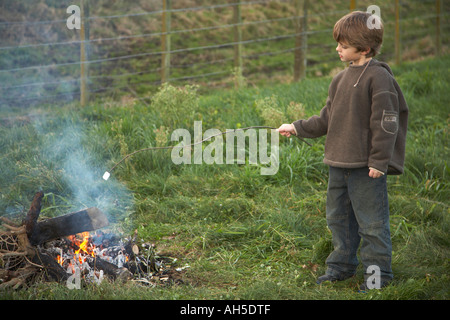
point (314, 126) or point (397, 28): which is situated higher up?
point (397, 28)

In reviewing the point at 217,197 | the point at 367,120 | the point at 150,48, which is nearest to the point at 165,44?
the point at 217,197

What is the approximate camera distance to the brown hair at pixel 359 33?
9.30ft

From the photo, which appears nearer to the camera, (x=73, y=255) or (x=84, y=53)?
(x=73, y=255)

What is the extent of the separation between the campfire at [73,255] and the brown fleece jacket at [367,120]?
139cm

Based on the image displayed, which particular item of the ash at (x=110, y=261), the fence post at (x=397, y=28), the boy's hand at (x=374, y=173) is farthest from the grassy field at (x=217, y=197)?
the fence post at (x=397, y=28)

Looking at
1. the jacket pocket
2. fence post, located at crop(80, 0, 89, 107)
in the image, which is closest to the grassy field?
fence post, located at crop(80, 0, 89, 107)

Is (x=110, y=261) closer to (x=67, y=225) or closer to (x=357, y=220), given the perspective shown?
(x=67, y=225)

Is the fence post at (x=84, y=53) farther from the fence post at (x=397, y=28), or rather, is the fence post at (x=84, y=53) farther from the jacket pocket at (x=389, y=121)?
the fence post at (x=397, y=28)

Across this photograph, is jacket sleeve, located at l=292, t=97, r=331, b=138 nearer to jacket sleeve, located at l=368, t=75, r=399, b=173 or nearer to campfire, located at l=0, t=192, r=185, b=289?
jacket sleeve, located at l=368, t=75, r=399, b=173

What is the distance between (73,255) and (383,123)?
216 cm

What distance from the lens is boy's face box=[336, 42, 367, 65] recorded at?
9.53 feet

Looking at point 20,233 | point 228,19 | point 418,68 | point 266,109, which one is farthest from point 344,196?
point 228,19

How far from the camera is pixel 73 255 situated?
3.19 m
